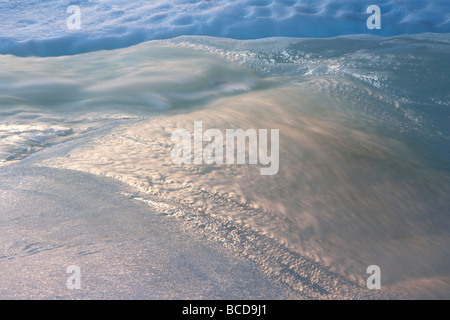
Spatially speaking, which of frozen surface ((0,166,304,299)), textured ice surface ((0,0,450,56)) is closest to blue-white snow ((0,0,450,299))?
frozen surface ((0,166,304,299))

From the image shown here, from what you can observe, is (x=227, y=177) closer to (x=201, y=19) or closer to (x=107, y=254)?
(x=107, y=254)

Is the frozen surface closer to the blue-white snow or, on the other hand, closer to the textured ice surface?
the blue-white snow

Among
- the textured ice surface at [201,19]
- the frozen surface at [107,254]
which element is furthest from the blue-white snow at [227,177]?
the textured ice surface at [201,19]

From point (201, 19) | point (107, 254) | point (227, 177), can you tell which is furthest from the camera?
point (201, 19)

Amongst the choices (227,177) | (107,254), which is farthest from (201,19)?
(107,254)
